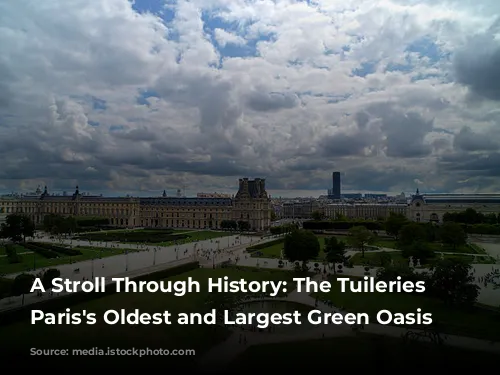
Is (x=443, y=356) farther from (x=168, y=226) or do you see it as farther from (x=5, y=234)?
(x=168, y=226)

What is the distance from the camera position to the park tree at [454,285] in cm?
2646

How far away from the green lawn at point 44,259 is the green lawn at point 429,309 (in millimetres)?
28526

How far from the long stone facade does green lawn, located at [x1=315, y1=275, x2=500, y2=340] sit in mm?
71030

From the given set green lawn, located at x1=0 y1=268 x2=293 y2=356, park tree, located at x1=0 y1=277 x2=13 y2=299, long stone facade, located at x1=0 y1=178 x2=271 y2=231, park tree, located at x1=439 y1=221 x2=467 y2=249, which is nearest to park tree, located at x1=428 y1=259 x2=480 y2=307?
green lawn, located at x1=0 y1=268 x2=293 y2=356

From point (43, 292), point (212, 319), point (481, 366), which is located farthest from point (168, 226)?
point (481, 366)

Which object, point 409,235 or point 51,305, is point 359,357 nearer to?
point 51,305

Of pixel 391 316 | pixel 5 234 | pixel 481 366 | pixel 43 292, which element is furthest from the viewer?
pixel 5 234

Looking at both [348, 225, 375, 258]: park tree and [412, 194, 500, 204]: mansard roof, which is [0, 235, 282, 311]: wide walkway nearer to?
[348, 225, 375, 258]: park tree

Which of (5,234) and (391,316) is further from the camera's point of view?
(5,234)

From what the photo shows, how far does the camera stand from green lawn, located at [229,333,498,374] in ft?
61.1

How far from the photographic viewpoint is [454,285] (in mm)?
27344

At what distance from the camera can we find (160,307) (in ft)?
87.1

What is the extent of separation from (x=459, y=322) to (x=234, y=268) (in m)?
23.0

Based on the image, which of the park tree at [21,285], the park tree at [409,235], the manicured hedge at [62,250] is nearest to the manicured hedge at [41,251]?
the manicured hedge at [62,250]
